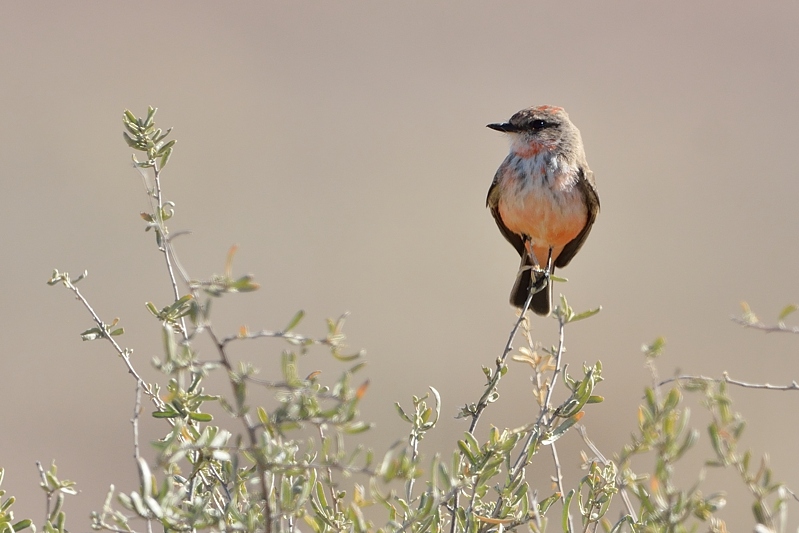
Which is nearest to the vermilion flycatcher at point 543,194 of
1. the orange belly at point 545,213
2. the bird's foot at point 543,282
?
the orange belly at point 545,213

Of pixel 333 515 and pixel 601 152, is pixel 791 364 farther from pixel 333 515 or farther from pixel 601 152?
pixel 333 515

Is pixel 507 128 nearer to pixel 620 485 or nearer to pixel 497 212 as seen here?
pixel 497 212

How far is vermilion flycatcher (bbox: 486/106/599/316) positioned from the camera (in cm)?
543

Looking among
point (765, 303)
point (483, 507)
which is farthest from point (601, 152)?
point (483, 507)

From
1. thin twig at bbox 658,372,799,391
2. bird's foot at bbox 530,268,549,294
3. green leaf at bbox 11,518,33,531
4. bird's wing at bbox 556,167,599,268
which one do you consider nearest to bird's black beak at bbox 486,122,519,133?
bird's wing at bbox 556,167,599,268

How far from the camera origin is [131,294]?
16156 mm

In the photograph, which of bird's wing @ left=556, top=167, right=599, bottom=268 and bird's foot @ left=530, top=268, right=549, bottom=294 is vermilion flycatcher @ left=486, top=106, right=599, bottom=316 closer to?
bird's wing @ left=556, top=167, right=599, bottom=268

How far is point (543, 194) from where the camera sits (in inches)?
214

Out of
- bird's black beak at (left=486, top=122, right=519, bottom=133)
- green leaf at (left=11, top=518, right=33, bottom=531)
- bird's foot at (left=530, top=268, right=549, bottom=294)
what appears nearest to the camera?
green leaf at (left=11, top=518, right=33, bottom=531)

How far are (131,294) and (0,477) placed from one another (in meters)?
13.9

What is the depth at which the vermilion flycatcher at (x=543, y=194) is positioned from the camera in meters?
5.43

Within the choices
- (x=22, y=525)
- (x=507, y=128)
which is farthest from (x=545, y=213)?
(x=22, y=525)

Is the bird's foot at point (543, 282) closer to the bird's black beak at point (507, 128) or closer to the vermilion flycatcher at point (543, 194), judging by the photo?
the vermilion flycatcher at point (543, 194)

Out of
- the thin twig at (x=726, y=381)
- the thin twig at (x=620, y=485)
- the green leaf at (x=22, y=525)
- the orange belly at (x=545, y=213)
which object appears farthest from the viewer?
the orange belly at (x=545, y=213)
